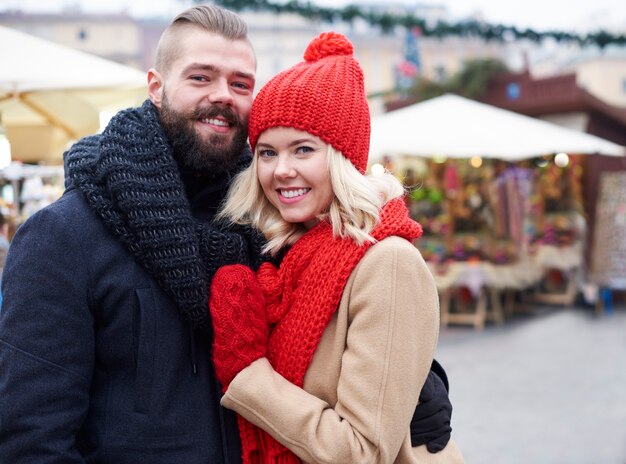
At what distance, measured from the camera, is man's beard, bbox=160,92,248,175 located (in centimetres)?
191

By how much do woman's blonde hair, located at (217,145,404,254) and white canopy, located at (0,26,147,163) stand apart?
280 centimetres

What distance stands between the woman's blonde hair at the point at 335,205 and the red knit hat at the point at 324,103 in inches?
2.1

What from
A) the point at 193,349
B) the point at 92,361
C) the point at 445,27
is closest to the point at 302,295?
the point at 193,349

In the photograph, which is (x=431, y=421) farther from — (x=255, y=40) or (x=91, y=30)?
(x=255, y=40)

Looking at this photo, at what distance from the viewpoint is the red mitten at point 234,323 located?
1.68 meters

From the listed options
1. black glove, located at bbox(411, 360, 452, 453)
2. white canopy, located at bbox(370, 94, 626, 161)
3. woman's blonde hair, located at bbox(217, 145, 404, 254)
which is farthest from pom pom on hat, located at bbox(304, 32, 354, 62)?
white canopy, located at bbox(370, 94, 626, 161)

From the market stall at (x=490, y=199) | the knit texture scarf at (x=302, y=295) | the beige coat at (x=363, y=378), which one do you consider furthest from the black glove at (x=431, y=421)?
the market stall at (x=490, y=199)

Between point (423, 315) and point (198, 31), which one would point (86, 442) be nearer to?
point (423, 315)

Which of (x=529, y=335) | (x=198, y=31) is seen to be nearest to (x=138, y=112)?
(x=198, y=31)

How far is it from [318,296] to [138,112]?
28.8 inches

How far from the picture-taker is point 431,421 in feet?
6.26

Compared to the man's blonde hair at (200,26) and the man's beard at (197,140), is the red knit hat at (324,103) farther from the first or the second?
the man's blonde hair at (200,26)

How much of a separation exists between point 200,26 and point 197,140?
35cm

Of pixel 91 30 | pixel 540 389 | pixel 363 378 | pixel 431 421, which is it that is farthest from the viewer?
pixel 91 30
